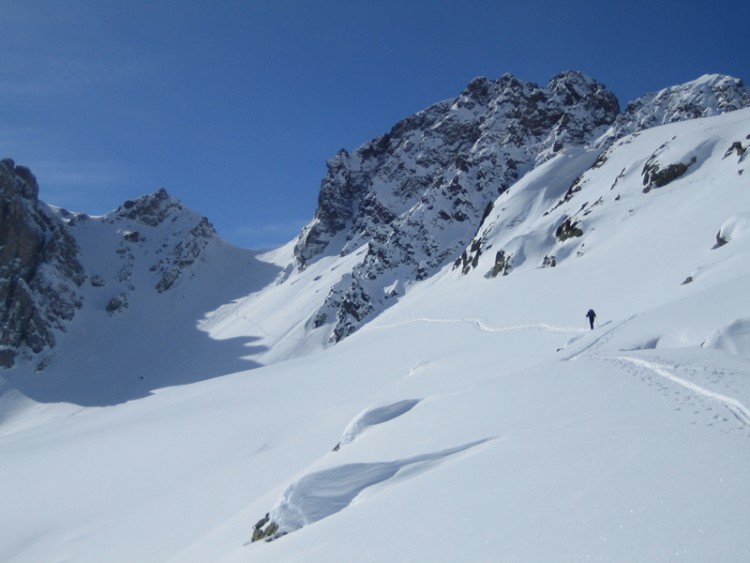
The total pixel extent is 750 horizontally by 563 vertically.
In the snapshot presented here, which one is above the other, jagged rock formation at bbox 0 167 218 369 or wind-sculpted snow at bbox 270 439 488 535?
jagged rock formation at bbox 0 167 218 369

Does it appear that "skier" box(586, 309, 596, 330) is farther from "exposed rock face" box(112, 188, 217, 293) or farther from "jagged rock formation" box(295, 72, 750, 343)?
"exposed rock face" box(112, 188, 217, 293)

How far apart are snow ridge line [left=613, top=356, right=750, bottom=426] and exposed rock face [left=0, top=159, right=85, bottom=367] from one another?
10253 centimetres

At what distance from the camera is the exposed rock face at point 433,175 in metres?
82.9

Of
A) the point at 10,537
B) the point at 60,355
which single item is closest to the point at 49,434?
the point at 10,537

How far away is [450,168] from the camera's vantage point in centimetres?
9969

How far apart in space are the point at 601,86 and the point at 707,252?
98194 mm

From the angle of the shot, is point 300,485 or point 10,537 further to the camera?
point 10,537

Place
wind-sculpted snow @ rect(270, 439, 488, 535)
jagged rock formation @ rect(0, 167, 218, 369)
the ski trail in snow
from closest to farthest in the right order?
wind-sculpted snow @ rect(270, 439, 488, 535), the ski trail in snow, jagged rock formation @ rect(0, 167, 218, 369)

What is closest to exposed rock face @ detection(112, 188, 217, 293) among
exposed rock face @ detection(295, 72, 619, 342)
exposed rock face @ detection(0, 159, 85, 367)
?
exposed rock face @ detection(0, 159, 85, 367)

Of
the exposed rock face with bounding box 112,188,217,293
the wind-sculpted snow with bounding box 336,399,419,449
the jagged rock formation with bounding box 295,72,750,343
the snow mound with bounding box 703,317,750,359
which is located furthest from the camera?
the exposed rock face with bounding box 112,188,217,293

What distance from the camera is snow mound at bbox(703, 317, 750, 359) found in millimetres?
11383

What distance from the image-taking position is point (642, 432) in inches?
265

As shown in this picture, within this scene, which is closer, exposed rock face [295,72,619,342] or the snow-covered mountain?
the snow-covered mountain

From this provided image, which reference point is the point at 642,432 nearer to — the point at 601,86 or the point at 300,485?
the point at 300,485
